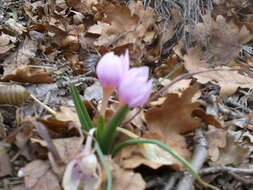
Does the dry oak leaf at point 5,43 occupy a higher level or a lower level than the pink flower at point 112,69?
lower

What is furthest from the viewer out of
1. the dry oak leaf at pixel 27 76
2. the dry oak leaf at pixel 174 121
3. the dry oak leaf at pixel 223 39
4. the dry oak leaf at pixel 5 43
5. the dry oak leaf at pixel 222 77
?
the dry oak leaf at pixel 223 39

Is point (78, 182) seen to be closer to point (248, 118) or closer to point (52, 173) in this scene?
point (52, 173)

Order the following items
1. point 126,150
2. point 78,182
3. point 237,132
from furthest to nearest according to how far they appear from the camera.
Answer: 1. point 237,132
2. point 126,150
3. point 78,182

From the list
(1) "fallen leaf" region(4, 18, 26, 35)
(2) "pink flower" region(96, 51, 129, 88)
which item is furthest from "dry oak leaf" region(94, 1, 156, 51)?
(2) "pink flower" region(96, 51, 129, 88)

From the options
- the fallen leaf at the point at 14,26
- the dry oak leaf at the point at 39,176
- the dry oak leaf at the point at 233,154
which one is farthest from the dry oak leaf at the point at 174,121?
the fallen leaf at the point at 14,26

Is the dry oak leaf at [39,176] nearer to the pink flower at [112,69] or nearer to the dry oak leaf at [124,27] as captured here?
the pink flower at [112,69]

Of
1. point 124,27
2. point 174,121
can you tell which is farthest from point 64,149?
point 124,27

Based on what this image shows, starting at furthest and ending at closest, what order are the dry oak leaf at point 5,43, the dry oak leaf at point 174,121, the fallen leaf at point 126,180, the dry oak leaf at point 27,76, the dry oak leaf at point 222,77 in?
the dry oak leaf at point 5,43, the dry oak leaf at point 222,77, the dry oak leaf at point 27,76, the dry oak leaf at point 174,121, the fallen leaf at point 126,180

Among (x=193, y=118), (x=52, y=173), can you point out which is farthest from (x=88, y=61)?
(x=52, y=173)

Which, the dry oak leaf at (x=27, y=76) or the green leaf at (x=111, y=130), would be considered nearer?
the green leaf at (x=111, y=130)
